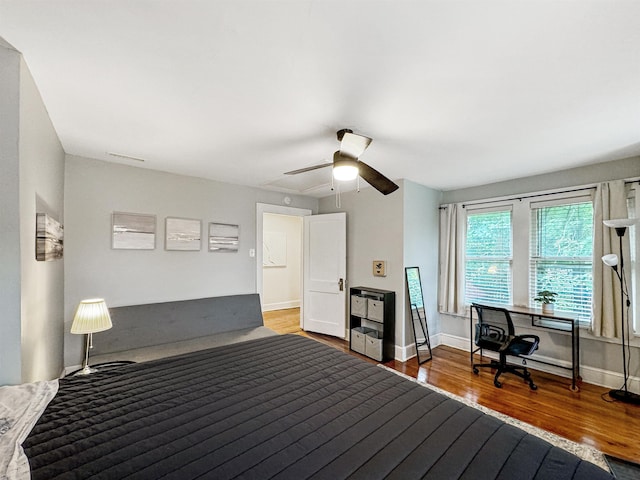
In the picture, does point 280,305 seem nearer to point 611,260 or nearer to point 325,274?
point 325,274

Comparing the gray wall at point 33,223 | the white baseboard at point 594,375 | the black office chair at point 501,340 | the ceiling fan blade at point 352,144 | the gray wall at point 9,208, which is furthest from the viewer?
the black office chair at point 501,340

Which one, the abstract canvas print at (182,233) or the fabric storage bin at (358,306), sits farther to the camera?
the fabric storage bin at (358,306)

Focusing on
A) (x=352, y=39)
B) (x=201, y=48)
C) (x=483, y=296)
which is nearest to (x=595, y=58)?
(x=352, y=39)

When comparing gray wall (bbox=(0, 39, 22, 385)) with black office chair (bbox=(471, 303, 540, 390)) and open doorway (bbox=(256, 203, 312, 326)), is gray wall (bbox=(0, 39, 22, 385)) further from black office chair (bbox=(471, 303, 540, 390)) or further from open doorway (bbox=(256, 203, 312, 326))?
open doorway (bbox=(256, 203, 312, 326))

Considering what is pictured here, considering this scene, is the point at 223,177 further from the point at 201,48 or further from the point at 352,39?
the point at 352,39

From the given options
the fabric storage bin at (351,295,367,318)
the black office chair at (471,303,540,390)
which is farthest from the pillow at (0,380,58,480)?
the black office chair at (471,303,540,390)

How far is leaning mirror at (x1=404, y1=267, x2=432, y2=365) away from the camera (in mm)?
3804

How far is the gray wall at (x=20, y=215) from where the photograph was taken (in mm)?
1398

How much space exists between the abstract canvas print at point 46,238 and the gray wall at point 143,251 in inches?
28.6

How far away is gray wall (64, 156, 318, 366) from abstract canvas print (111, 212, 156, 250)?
0.06m

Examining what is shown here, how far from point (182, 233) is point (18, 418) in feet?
8.45

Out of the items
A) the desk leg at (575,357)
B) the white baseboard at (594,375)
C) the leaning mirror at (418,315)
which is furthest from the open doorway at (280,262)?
the desk leg at (575,357)

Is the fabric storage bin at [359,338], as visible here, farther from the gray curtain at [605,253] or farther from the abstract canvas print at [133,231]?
the abstract canvas print at [133,231]

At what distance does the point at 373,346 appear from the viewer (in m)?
3.76
